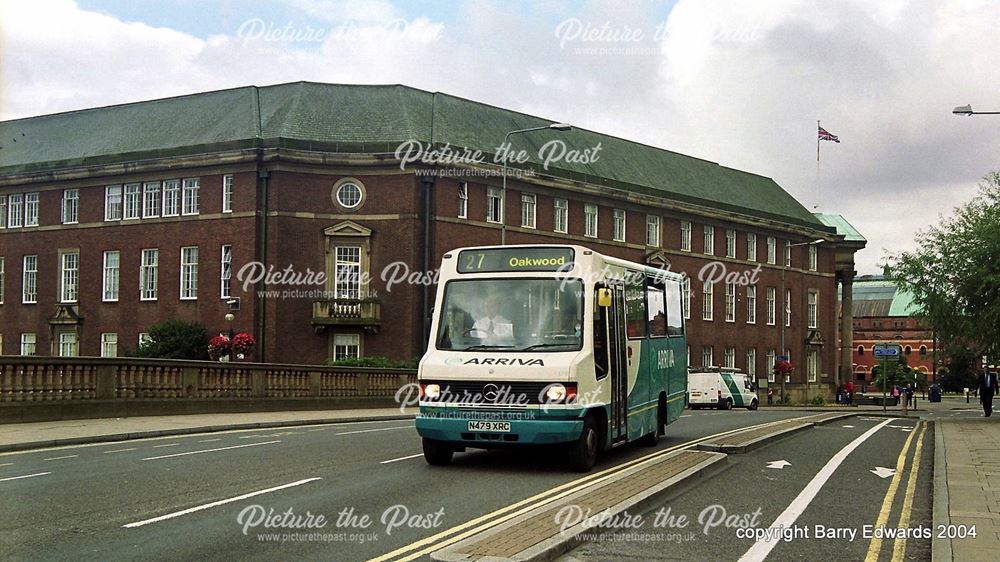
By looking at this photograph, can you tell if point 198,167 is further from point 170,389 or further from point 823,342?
point 823,342

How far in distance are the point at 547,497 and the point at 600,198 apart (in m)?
52.5

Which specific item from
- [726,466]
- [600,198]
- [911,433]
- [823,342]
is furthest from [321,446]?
[823,342]

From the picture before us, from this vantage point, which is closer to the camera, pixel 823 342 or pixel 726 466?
pixel 726 466

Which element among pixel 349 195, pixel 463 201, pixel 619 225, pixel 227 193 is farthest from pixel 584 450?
pixel 619 225

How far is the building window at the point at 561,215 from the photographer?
6025 cm

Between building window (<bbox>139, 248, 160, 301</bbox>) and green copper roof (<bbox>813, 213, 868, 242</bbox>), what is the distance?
58883mm

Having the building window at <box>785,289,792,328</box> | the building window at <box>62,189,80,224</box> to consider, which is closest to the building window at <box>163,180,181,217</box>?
the building window at <box>62,189,80,224</box>

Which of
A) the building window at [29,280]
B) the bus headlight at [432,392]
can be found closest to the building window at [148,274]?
the building window at [29,280]

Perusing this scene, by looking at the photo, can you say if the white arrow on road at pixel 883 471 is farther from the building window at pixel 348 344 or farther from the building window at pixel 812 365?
the building window at pixel 812 365

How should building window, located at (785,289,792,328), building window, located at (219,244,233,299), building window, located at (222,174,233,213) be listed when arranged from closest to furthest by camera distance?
building window, located at (219,244,233,299) < building window, located at (222,174,233,213) < building window, located at (785,289,792,328)

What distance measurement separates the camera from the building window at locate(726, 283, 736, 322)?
74.8 m

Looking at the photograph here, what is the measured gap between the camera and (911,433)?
1043 inches

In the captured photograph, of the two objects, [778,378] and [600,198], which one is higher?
[600,198]

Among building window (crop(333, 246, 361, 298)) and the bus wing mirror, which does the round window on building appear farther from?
the bus wing mirror
